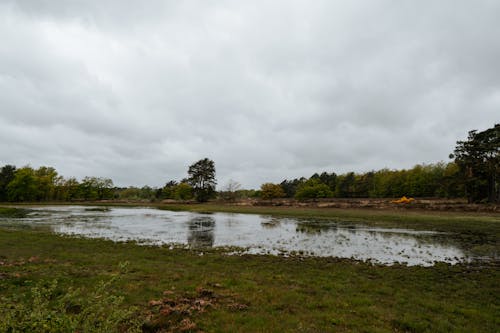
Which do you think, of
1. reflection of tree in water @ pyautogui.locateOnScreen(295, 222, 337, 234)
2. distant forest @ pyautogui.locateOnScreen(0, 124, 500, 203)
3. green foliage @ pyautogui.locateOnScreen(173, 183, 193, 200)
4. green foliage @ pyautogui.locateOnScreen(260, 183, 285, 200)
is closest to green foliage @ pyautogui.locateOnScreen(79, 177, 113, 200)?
distant forest @ pyautogui.locateOnScreen(0, 124, 500, 203)

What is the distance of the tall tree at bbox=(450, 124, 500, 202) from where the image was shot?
68875 mm

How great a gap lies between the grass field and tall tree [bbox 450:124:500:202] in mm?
69195

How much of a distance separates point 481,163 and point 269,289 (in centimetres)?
8500

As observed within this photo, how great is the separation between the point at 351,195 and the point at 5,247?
13575 cm

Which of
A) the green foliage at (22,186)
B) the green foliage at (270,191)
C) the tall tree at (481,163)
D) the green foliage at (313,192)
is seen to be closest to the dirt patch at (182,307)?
the tall tree at (481,163)

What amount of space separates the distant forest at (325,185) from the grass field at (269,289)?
71716mm

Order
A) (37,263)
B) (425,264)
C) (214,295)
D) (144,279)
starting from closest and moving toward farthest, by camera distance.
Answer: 1. (214,295)
2. (144,279)
3. (37,263)
4. (425,264)

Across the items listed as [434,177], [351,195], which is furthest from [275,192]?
[434,177]

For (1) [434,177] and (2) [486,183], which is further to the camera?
(1) [434,177]

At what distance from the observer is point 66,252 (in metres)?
18.7

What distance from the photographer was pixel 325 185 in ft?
419

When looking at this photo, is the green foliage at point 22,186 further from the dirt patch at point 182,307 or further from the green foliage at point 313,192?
the dirt patch at point 182,307

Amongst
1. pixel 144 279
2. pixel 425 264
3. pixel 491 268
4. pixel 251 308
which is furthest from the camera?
pixel 425 264

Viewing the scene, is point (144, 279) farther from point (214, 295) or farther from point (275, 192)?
point (275, 192)
